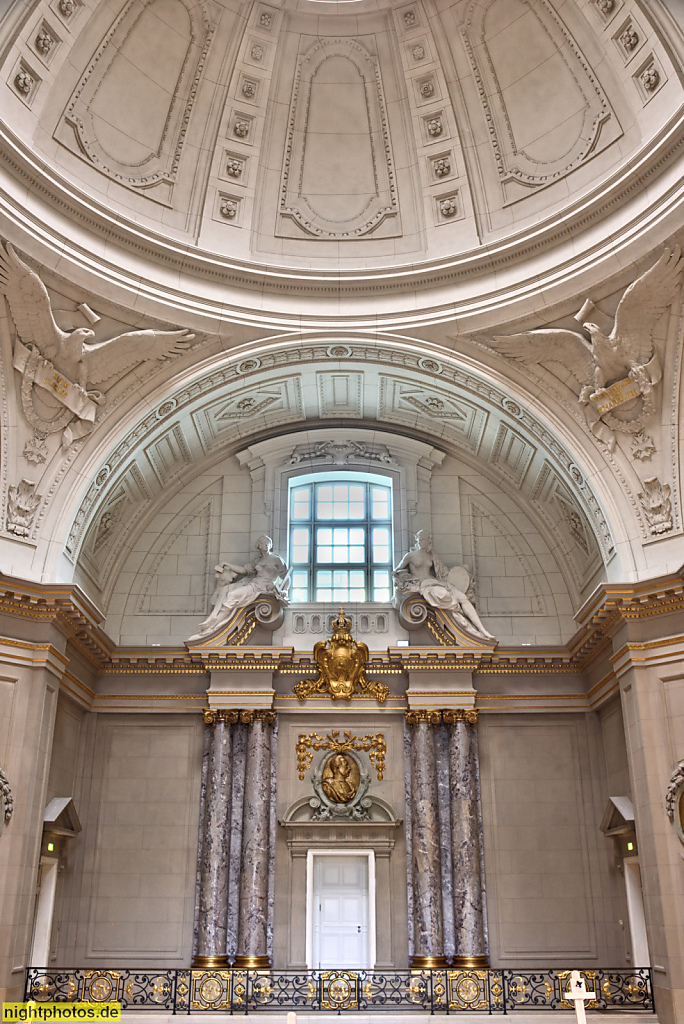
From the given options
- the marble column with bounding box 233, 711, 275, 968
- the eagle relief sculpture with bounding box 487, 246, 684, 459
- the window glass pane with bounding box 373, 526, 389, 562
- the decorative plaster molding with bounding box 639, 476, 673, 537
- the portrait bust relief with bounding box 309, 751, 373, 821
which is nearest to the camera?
the eagle relief sculpture with bounding box 487, 246, 684, 459

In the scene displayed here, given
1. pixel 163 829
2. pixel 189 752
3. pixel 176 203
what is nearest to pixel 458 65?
pixel 176 203

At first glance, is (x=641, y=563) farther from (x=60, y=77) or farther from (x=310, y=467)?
(x=60, y=77)

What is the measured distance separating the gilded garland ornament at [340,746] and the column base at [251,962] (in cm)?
318

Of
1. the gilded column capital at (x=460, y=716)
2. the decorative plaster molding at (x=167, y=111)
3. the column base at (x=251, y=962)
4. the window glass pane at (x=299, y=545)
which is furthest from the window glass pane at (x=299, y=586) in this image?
the decorative plaster molding at (x=167, y=111)

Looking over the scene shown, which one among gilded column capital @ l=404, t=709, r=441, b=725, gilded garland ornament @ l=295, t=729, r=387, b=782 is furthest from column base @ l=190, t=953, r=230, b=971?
gilded column capital @ l=404, t=709, r=441, b=725

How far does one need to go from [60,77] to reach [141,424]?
574 centimetres

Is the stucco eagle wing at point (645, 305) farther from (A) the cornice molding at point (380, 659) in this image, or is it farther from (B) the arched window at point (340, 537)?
(B) the arched window at point (340, 537)

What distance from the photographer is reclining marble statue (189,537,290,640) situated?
18781mm

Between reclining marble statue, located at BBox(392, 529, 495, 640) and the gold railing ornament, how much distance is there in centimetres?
145

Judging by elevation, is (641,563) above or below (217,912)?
above

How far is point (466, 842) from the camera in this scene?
1744 cm

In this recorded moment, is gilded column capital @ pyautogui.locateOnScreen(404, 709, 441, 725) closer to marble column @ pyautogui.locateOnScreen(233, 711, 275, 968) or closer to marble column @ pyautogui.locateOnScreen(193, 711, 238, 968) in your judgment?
marble column @ pyautogui.locateOnScreen(233, 711, 275, 968)

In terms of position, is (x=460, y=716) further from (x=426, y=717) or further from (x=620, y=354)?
(x=620, y=354)

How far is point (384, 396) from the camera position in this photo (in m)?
19.5
